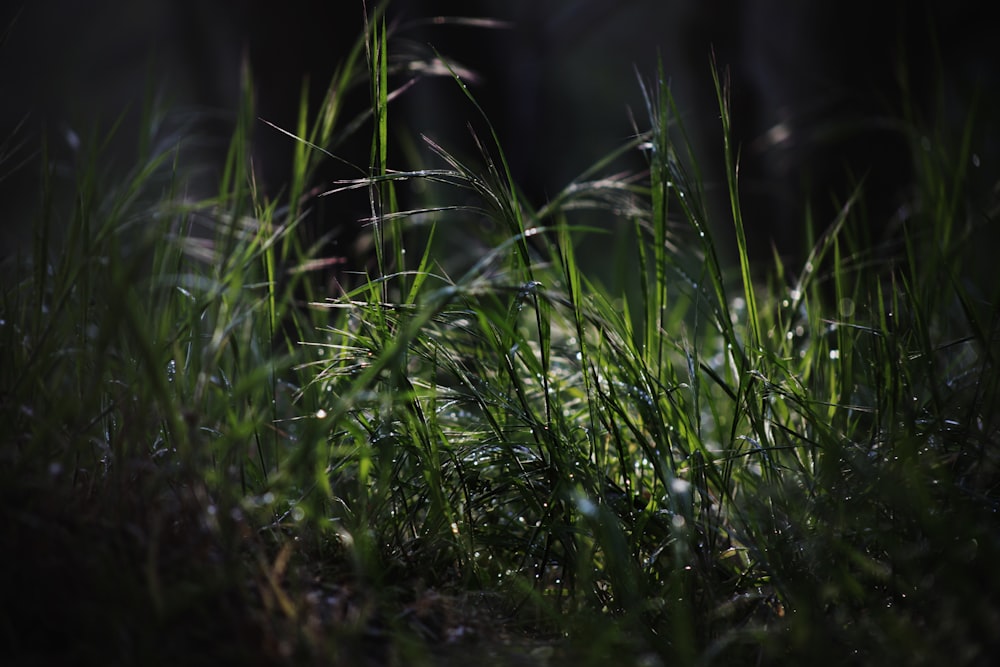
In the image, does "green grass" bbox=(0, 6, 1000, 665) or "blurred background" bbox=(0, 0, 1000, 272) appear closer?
"green grass" bbox=(0, 6, 1000, 665)

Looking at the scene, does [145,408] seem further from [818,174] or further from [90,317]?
[818,174]

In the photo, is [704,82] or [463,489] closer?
[463,489]

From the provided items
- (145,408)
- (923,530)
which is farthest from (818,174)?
(145,408)

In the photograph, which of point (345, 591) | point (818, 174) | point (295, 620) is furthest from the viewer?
point (818, 174)

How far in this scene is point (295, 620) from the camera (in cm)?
57

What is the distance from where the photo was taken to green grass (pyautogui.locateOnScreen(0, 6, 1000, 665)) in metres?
0.58

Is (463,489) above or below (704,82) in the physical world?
below

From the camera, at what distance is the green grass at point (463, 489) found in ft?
1.91

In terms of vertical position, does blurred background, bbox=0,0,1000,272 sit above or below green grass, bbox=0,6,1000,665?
above

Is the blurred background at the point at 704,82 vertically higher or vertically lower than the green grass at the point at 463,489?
→ higher

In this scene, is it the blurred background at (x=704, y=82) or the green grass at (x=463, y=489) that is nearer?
the green grass at (x=463, y=489)

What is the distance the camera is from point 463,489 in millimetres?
797

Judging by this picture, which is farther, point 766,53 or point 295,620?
point 766,53

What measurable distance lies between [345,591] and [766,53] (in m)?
2.26
